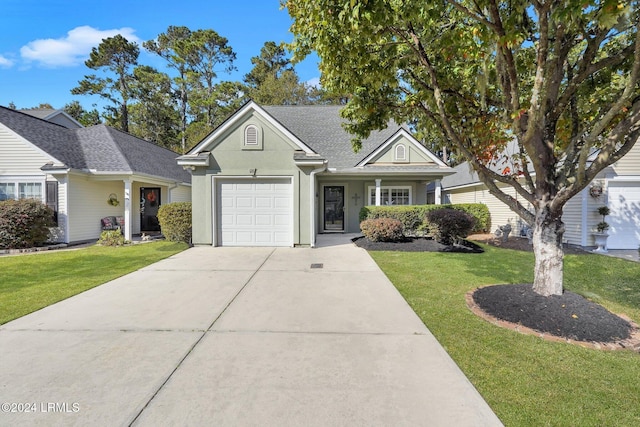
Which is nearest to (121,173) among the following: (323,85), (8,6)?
(8,6)

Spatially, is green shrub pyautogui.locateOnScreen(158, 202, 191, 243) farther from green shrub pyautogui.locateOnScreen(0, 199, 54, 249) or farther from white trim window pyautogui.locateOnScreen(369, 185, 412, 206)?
white trim window pyautogui.locateOnScreen(369, 185, 412, 206)

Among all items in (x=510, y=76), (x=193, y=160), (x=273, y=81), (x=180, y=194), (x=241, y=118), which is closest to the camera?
(x=510, y=76)

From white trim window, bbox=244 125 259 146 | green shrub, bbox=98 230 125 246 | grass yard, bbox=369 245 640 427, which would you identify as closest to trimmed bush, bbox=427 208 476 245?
grass yard, bbox=369 245 640 427

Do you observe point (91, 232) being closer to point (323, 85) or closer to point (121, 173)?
point (121, 173)

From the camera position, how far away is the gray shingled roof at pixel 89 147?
39.3ft

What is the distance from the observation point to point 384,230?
34.9 ft

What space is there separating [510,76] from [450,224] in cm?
631

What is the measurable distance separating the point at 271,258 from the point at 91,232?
9738 millimetres

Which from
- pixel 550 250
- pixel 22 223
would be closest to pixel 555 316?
pixel 550 250

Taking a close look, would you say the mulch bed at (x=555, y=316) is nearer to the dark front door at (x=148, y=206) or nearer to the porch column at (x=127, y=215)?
the porch column at (x=127, y=215)

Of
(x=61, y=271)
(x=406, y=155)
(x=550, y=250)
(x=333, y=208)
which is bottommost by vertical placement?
(x=61, y=271)

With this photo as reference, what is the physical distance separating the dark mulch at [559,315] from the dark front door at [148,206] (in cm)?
1620

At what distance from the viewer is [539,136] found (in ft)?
15.0

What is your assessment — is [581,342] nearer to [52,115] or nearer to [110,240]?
[110,240]
